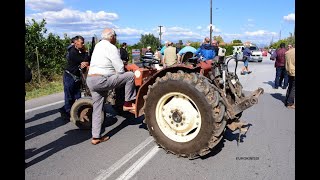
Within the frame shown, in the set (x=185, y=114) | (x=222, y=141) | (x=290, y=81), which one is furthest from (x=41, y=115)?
(x=290, y=81)

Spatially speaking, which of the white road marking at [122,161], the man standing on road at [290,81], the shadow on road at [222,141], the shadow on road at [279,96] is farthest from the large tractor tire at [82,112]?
the shadow on road at [279,96]

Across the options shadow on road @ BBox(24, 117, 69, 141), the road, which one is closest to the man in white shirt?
the road

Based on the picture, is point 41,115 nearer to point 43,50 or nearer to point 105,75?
point 105,75

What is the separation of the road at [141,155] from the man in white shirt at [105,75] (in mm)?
554

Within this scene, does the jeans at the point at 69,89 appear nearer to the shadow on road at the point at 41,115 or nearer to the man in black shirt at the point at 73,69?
the man in black shirt at the point at 73,69

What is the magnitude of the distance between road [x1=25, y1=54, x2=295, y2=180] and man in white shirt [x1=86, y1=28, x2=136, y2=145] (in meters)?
0.55

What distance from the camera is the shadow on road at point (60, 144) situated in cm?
434

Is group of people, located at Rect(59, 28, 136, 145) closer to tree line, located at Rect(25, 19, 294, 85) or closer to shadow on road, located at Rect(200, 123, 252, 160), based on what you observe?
shadow on road, located at Rect(200, 123, 252, 160)

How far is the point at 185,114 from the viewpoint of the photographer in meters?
4.12

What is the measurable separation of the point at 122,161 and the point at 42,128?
2472 millimetres

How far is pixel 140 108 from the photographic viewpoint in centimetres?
467

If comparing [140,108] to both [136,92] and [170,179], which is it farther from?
[170,179]

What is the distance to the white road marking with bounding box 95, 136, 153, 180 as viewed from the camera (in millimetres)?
3654
